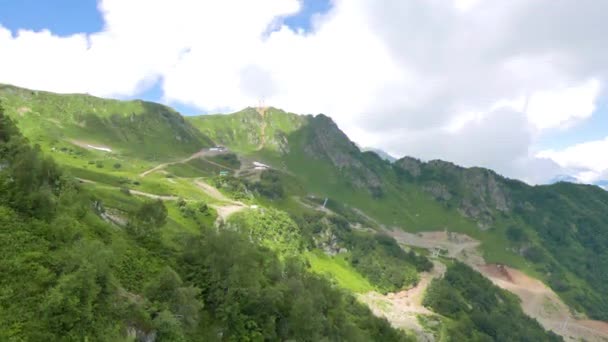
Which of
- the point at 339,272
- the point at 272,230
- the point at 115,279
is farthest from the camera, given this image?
the point at 339,272

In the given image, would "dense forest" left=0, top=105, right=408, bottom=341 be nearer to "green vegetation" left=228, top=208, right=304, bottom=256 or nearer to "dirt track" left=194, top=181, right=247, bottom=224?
"green vegetation" left=228, top=208, right=304, bottom=256

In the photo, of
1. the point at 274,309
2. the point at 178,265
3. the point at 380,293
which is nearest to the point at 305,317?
the point at 274,309

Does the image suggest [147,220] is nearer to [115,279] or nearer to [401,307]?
[115,279]

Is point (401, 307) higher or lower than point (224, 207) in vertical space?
lower

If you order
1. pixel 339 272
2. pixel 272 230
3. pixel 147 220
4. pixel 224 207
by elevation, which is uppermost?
pixel 147 220

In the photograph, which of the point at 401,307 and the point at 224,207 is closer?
the point at 224,207

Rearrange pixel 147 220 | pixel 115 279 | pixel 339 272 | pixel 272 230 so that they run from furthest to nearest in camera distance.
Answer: pixel 339 272, pixel 272 230, pixel 147 220, pixel 115 279

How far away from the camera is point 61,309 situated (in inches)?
1497

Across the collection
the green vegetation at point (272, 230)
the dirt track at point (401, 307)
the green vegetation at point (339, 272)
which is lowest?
the dirt track at point (401, 307)

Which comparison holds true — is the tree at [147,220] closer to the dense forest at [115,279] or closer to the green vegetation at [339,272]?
the dense forest at [115,279]

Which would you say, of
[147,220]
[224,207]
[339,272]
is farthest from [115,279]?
[339,272]

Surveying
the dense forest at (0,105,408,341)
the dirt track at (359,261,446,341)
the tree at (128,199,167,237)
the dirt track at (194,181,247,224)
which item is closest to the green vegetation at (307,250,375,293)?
the dirt track at (359,261,446,341)

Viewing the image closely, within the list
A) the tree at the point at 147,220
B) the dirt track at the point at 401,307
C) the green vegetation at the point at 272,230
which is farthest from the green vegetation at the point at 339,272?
the tree at the point at 147,220

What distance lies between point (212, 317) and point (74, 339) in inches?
812
